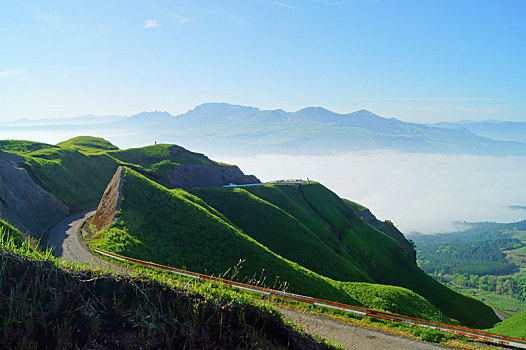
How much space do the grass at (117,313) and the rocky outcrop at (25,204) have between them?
102 ft

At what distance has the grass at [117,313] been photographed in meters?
6.22

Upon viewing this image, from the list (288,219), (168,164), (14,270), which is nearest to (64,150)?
(168,164)

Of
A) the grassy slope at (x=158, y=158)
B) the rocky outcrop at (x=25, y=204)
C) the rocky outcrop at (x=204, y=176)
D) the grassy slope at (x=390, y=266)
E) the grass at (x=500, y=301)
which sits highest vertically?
the grassy slope at (x=158, y=158)

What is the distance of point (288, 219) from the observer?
53750mm

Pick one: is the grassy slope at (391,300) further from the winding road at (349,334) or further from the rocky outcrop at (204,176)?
the rocky outcrop at (204,176)

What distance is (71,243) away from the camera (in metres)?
28.2

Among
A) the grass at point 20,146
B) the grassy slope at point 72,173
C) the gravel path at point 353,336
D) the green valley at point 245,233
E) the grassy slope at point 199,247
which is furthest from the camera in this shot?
the grass at point 20,146

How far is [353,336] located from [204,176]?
2448 inches

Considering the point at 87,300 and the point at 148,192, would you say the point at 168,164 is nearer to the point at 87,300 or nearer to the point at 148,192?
the point at 148,192

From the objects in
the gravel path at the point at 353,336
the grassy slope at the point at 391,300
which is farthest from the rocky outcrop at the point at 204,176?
the gravel path at the point at 353,336

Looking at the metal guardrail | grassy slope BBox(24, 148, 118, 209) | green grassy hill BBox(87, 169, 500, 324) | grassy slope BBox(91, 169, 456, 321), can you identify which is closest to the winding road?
the metal guardrail

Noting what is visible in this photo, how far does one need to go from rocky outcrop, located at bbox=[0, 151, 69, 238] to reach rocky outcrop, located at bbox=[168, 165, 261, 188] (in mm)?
26839

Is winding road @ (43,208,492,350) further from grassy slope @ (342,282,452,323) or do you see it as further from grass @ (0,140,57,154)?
grass @ (0,140,57,154)

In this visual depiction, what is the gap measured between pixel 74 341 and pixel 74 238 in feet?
93.6
